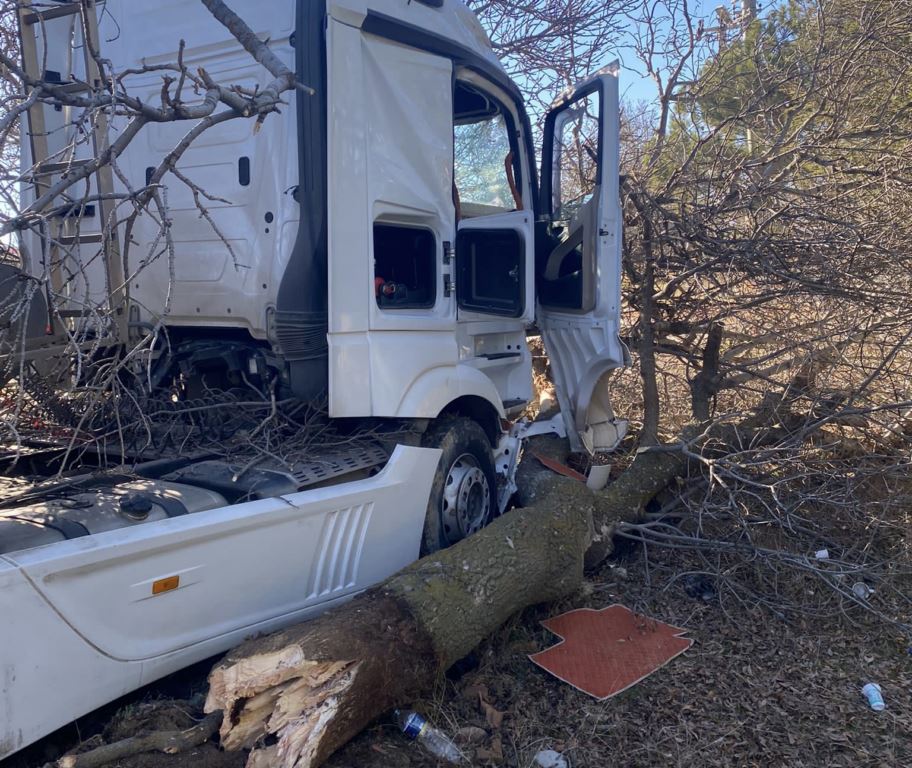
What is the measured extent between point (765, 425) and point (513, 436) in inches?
75.9

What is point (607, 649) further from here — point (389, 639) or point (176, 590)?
point (176, 590)

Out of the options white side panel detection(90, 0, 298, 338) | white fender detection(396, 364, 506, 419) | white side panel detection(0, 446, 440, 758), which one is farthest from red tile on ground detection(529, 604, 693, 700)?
white side panel detection(90, 0, 298, 338)

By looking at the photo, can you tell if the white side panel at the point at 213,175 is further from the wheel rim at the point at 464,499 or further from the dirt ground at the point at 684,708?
the dirt ground at the point at 684,708

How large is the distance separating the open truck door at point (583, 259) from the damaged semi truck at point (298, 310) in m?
0.02

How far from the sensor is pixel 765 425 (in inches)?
227

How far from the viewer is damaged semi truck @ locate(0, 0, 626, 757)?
2725 millimetres

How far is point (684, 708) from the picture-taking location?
3430 mm

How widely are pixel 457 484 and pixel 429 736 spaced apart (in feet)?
5.19

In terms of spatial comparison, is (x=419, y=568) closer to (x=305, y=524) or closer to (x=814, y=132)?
(x=305, y=524)

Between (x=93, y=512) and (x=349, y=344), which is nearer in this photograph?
(x=93, y=512)

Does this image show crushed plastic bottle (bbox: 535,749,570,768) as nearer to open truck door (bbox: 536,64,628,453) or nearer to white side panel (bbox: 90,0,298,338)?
white side panel (bbox: 90,0,298,338)

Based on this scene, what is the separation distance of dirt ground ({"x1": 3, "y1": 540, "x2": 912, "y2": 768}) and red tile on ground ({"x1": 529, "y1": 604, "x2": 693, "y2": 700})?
0.06 metres

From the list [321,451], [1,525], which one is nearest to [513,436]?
[321,451]

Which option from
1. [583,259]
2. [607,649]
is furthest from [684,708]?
[583,259]
